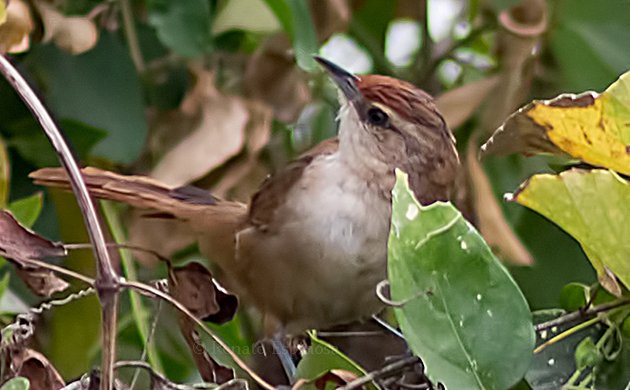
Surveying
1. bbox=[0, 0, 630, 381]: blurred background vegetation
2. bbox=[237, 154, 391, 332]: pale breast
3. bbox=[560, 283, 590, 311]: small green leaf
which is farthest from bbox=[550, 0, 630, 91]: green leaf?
bbox=[560, 283, 590, 311]: small green leaf

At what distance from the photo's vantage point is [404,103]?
1326 millimetres

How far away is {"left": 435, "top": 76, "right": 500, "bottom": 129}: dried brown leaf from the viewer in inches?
69.7

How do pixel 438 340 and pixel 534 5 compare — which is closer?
pixel 438 340

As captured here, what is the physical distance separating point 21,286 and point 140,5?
0.47 meters

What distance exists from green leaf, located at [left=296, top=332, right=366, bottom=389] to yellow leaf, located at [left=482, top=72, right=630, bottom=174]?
19cm

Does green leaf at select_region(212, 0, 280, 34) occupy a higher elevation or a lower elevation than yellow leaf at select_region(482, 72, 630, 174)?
lower

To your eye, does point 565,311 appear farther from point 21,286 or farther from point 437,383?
point 21,286

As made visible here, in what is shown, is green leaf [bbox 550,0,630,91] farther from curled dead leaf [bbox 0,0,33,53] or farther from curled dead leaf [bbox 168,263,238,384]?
curled dead leaf [bbox 168,263,238,384]

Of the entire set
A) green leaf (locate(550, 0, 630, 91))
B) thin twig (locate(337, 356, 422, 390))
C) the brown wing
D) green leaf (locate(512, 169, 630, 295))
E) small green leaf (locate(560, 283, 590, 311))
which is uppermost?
green leaf (locate(512, 169, 630, 295))

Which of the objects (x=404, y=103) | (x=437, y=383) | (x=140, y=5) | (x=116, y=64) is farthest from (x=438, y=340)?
(x=140, y=5)

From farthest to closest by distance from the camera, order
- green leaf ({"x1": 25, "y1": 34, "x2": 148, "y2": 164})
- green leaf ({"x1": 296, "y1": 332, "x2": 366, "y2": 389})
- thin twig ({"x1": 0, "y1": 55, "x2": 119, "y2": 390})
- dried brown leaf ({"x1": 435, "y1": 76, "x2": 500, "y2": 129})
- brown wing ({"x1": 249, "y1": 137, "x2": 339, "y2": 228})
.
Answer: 1. dried brown leaf ({"x1": 435, "y1": 76, "x2": 500, "y2": 129})
2. green leaf ({"x1": 25, "y1": 34, "x2": 148, "y2": 164})
3. brown wing ({"x1": 249, "y1": 137, "x2": 339, "y2": 228})
4. green leaf ({"x1": 296, "y1": 332, "x2": 366, "y2": 389})
5. thin twig ({"x1": 0, "y1": 55, "x2": 119, "y2": 390})

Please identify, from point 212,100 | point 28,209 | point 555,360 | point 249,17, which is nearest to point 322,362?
point 555,360

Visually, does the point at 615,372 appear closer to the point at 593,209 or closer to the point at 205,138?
the point at 593,209

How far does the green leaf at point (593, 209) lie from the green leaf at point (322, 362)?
0.15 m
